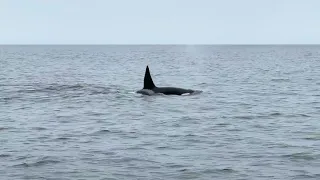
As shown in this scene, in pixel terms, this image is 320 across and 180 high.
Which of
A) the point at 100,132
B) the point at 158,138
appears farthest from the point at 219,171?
the point at 100,132

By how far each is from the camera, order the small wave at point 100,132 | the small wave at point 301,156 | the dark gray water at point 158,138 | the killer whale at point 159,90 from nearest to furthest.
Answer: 1. the dark gray water at point 158,138
2. the small wave at point 301,156
3. the small wave at point 100,132
4. the killer whale at point 159,90

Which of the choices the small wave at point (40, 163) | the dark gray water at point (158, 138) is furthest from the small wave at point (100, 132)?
the small wave at point (40, 163)

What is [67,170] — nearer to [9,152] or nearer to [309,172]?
[9,152]

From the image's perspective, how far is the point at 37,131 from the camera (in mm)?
21688

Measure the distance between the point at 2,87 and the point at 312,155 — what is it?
32175 mm

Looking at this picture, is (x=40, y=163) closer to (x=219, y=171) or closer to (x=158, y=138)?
(x=219, y=171)

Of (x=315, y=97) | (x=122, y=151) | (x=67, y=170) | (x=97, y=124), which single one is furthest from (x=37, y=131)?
(x=315, y=97)

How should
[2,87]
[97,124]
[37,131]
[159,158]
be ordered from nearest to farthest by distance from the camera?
[159,158], [37,131], [97,124], [2,87]

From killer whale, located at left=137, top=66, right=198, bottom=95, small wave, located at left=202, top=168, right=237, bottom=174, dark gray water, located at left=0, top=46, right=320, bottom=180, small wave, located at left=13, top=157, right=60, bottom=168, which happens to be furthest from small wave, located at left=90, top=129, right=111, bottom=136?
killer whale, located at left=137, top=66, right=198, bottom=95

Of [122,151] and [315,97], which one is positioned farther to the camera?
[315,97]

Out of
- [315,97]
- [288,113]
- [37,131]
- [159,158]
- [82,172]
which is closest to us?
[82,172]

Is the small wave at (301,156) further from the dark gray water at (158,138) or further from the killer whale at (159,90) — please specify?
the killer whale at (159,90)

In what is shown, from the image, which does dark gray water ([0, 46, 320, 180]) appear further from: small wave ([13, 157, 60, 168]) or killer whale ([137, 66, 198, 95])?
killer whale ([137, 66, 198, 95])

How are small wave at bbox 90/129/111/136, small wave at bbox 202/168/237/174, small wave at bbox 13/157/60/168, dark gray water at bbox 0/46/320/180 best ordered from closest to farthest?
small wave at bbox 202/168/237/174
dark gray water at bbox 0/46/320/180
small wave at bbox 13/157/60/168
small wave at bbox 90/129/111/136
